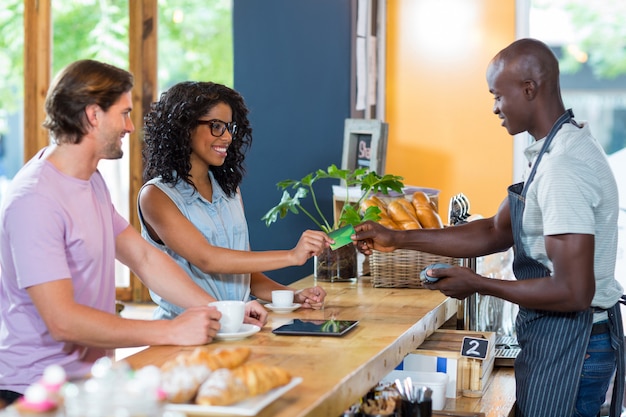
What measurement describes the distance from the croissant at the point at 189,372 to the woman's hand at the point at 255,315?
0.79 m

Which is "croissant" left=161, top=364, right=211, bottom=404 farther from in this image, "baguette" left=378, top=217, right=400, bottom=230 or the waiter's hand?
"baguette" left=378, top=217, right=400, bottom=230

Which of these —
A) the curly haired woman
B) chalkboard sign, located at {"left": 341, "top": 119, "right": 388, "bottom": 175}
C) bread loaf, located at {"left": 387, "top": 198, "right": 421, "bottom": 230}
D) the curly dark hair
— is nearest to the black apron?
the curly haired woman

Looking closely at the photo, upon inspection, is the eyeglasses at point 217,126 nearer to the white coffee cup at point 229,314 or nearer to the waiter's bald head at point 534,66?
the white coffee cup at point 229,314

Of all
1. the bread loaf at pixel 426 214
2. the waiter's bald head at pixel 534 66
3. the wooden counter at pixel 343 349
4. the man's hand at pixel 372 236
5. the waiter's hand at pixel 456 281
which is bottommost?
the wooden counter at pixel 343 349

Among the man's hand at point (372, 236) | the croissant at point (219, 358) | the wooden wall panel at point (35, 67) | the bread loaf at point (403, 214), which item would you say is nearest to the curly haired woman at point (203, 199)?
the man's hand at point (372, 236)

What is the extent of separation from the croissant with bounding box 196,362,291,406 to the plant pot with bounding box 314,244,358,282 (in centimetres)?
205

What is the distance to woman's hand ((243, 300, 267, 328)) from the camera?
2564 millimetres

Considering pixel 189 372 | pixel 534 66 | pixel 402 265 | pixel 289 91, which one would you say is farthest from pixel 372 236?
pixel 289 91

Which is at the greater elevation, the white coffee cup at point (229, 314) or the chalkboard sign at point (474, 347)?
the white coffee cup at point (229, 314)

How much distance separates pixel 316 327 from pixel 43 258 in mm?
794

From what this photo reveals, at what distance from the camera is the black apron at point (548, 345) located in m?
2.53

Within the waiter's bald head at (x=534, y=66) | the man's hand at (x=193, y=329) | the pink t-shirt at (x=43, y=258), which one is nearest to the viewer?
the pink t-shirt at (x=43, y=258)

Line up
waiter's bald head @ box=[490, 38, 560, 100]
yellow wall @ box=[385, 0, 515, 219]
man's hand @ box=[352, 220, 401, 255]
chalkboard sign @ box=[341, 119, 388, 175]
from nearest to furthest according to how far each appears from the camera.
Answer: waiter's bald head @ box=[490, 38, 560, 100], man's hand @ box=[352, 220, 401, 255], chalkboard sign @ box=[341, 119, 388, 175], yellow wall @ box=[385, 0, 515, 219]

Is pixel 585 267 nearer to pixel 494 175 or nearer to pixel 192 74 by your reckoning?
pixel 494 175
